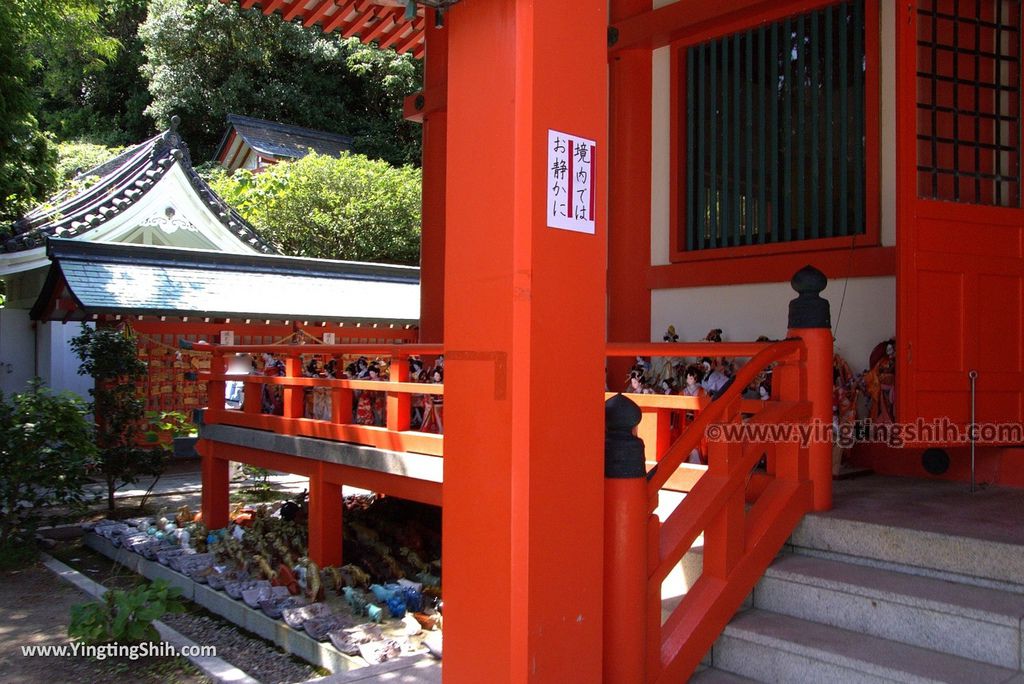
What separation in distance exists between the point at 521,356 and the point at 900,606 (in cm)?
194

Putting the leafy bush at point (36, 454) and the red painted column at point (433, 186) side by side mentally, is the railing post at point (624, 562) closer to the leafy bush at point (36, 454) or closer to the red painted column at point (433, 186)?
the red painted column at point (433, 186)

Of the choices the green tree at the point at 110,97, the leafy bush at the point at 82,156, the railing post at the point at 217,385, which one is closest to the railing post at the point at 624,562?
the railing post at the point at 217,385

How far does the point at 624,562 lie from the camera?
9.97 ft

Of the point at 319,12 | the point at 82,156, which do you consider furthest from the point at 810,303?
the point at 82,156

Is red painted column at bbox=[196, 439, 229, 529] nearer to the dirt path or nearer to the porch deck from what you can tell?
the dirt path

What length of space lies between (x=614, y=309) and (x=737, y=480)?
3947 mm

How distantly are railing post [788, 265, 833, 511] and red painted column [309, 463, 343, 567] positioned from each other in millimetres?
4475

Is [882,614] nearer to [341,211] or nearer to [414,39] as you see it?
[414,39]

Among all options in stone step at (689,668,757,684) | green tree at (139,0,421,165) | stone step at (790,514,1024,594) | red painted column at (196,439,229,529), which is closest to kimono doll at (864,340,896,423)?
stone step at (790,514,1024,594)

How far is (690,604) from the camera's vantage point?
348 cm

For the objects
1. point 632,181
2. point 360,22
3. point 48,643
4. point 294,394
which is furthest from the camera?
point 360,22

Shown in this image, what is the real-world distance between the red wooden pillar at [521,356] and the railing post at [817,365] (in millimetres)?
1570

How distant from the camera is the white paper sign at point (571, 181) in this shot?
2801 millimetres

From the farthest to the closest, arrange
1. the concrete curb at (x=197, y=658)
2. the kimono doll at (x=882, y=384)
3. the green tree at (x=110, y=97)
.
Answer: the green tree at (x=110, y=97), the kimono doll at (x=882, y=384), the concrete curb at (x=197, y=658)
